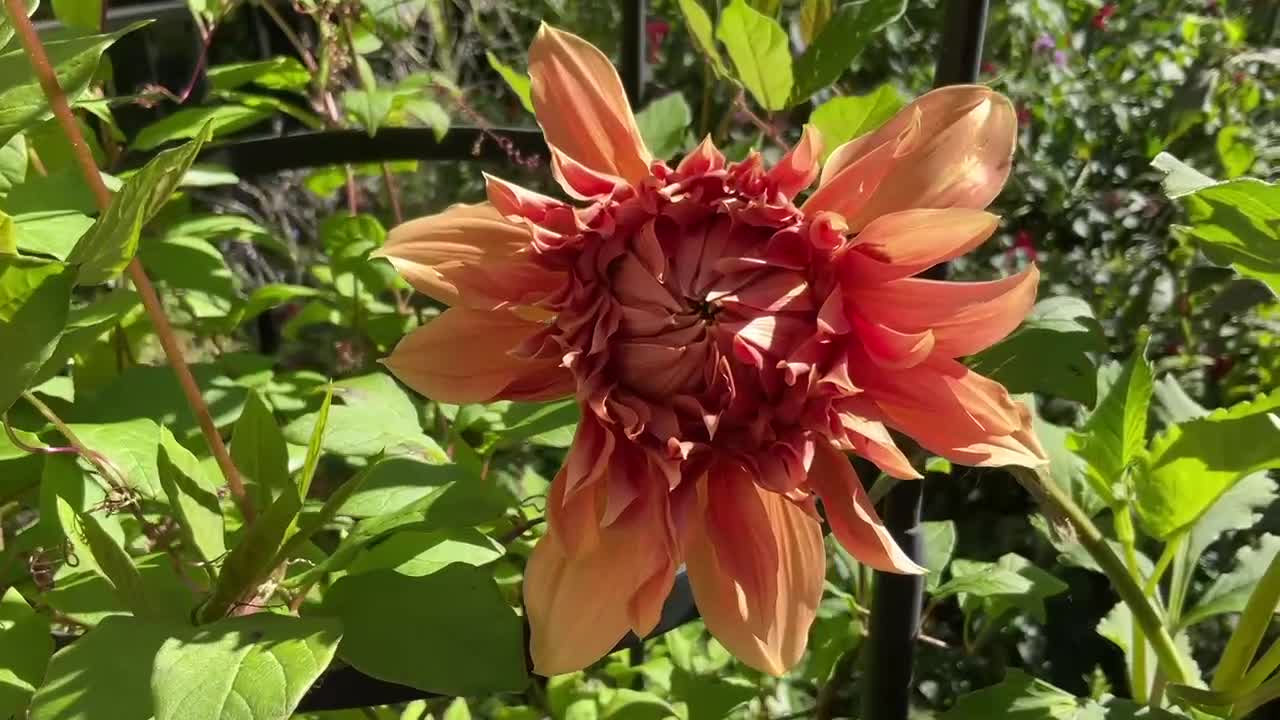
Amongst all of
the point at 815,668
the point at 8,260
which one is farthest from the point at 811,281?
the point at 815,668

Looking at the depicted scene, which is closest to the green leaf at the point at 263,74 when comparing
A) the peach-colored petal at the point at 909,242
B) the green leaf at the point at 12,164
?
the green leaf at the point at 12,164

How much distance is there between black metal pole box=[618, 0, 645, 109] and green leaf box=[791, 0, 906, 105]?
219mm

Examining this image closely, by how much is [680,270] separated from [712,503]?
3.2 inches

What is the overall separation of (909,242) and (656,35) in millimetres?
1771

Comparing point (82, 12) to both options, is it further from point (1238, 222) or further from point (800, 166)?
point (1238, 222)

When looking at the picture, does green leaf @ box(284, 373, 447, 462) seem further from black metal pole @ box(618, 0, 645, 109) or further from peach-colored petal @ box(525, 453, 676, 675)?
black metal pole @ box(618, 0, 645, 109)

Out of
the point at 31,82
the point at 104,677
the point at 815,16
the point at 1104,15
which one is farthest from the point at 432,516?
the point at 1104,15

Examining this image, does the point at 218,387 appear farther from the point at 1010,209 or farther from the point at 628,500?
the point at 1010,209

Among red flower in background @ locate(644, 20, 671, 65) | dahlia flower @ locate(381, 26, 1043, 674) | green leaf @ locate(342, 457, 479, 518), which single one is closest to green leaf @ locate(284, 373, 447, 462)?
green leaf @ locate(342, 457, 479, 518)

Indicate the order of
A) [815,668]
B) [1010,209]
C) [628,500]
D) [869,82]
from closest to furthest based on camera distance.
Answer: [628,500] < [815,668] < [1010,209] < [869,82]

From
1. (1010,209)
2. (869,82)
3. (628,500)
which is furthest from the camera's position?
(869,82)

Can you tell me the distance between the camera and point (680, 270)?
35 centimetres

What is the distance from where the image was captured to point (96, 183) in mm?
375

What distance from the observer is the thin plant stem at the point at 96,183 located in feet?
1.16
